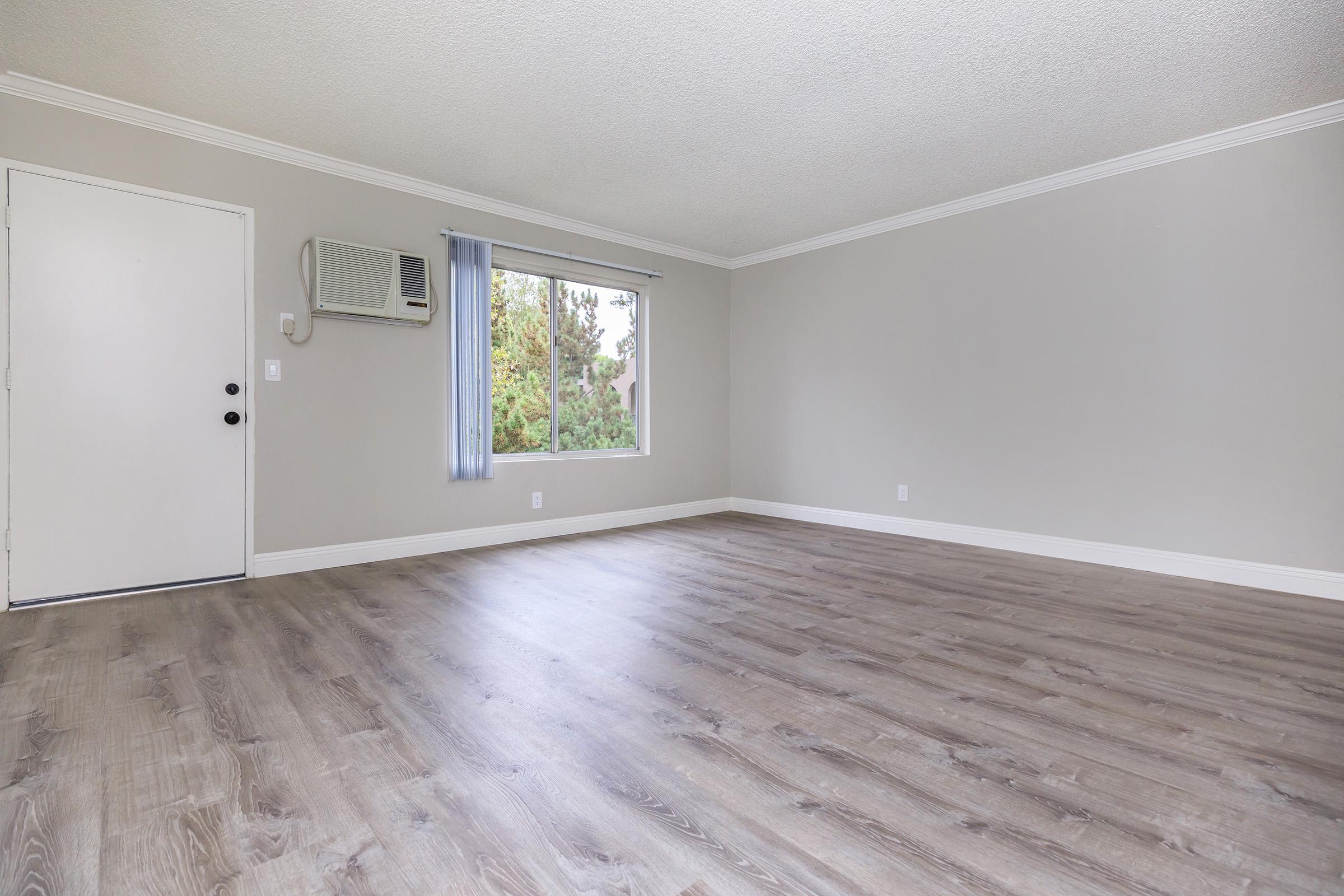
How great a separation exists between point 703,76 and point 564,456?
3162 mm

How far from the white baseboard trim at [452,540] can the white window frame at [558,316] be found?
532 mm

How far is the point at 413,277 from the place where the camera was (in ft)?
14.3

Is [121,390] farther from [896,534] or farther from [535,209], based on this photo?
[896,534]

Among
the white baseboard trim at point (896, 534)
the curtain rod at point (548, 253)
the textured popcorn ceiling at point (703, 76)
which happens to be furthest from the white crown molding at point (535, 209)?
the white baseboard trim at point (896, 534)

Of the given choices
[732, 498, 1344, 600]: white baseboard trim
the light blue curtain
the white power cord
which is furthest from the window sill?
[732, 498, 1344, 600]: white baseboard trim

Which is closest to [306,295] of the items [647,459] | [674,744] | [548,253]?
[548,253]

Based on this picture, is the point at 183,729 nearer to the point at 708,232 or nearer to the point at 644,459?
the point at 644,459

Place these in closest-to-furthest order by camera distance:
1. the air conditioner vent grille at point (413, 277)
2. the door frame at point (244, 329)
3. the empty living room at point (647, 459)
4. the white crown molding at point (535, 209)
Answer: the empty living room at point (647, 459)
the door frame at point (244, 329)
the white crown molding at point (535, 209)
the air conditioner vent grille at point (413, 277)

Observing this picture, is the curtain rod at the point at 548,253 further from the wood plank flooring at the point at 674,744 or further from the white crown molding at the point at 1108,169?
the wood plank flooring at the point at 674,744

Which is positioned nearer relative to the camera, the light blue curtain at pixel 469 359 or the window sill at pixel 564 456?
the light blue curtain at pixel 469 359

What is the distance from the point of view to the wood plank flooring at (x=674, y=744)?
4.48 ft

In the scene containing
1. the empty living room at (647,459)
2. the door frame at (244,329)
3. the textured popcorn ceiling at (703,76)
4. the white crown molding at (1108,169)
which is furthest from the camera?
the white crown molding at (1108,169)

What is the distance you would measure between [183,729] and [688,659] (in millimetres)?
1697

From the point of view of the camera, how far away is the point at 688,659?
2.58 meters
